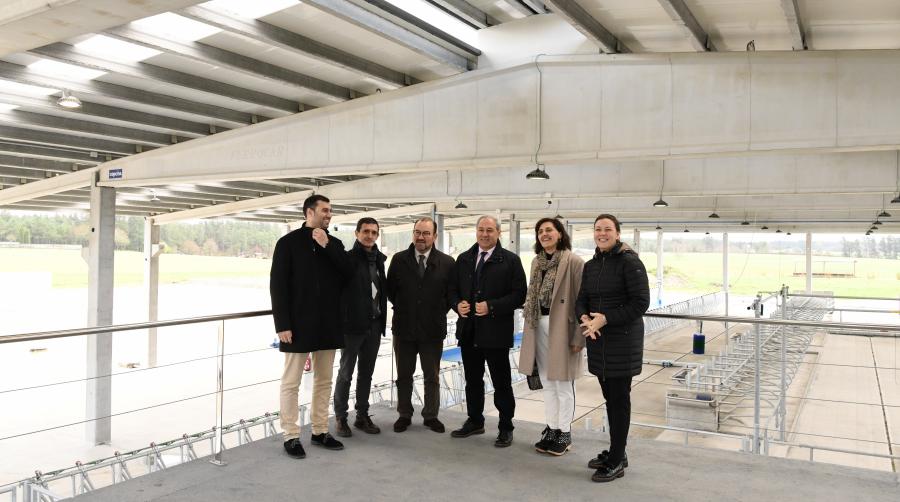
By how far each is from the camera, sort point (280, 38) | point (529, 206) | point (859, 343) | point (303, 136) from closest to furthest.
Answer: point (280, 38)
point (303, 136)
point (529, 206)
point (859, 343)

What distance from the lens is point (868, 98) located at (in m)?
6.13

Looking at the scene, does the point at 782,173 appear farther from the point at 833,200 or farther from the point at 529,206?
the point at 529,206

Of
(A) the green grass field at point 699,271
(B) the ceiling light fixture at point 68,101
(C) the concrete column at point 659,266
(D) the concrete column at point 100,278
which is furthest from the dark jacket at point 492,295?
(C) the concrete column at point 659,266

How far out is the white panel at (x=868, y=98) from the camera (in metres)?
6.06

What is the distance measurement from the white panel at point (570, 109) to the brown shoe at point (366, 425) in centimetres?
403

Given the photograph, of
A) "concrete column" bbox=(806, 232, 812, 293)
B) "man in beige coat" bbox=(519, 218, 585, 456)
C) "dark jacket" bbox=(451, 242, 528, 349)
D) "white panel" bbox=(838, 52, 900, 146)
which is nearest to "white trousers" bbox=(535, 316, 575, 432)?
"man in beige coat" bbox=(519, 218, 585, 456)

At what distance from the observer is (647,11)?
6070 mm

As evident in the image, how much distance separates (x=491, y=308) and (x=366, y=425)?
4.01ft

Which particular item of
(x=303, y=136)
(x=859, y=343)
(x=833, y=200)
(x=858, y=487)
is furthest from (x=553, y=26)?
(x=859, y=343)

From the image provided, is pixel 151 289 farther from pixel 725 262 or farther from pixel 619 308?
pixel 725 262

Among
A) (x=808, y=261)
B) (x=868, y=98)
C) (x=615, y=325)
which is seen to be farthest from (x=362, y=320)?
(x=808, y=261)

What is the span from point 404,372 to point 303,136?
5401 millimetres

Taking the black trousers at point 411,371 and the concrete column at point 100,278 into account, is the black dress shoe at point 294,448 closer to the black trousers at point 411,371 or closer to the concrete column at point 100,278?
the black trousers at point 411,371

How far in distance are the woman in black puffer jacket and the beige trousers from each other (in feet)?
5.34
